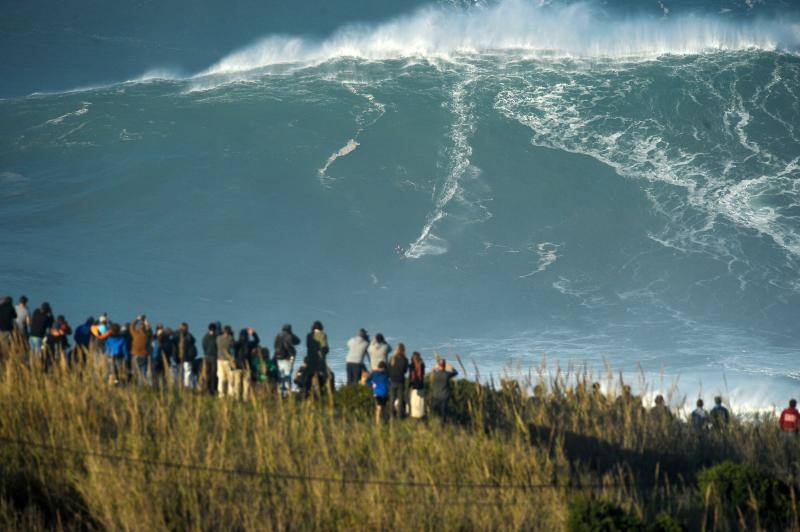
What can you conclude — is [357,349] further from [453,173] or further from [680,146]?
[680,146]

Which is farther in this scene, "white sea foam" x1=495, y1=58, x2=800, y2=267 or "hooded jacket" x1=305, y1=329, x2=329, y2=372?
"white sea foam" x1=495, y1=58, x2=800, y2=267

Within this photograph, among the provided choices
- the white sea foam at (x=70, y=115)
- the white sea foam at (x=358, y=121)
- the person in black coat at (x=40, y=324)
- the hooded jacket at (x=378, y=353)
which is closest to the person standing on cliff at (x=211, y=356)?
the hooded jacket at (x=378, y=353)

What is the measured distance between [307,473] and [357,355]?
18.8ft

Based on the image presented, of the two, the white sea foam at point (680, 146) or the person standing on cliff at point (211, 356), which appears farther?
the white sea foam at point (680, 146)

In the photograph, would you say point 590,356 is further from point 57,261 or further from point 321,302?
point 57,261

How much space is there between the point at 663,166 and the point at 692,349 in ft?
41.2

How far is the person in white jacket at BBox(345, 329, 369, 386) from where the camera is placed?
16.3 meters

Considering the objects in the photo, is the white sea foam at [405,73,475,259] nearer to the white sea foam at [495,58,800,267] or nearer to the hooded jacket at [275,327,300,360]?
the white sea foam at [495,58,800,267]

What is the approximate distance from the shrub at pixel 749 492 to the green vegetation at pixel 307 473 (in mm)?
22

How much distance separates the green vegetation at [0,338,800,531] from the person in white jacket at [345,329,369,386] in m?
2.86

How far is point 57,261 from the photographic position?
36.1 m

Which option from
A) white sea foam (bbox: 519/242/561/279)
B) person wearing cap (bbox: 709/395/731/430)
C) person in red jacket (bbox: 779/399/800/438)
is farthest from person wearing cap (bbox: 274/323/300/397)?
white sea foam (bbox: 519/242/561/279)

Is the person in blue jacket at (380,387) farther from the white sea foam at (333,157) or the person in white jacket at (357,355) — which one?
the white sea foam at (333,157)

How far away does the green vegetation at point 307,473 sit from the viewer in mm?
9797
